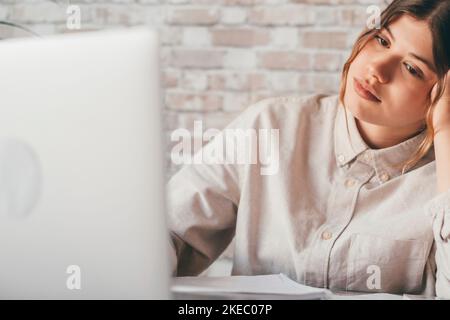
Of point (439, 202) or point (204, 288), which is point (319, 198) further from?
point (204, 288)

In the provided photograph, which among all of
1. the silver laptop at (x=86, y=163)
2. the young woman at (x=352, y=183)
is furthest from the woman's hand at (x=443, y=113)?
the silver laptop at (x=86, y=163)

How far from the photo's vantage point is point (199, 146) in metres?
1.80

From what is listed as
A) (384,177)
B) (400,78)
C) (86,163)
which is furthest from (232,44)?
Answer: (86,163)

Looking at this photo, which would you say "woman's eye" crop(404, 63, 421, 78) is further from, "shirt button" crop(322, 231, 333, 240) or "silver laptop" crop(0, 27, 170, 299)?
"silver laptop" crop(0, 27, 170, 299)

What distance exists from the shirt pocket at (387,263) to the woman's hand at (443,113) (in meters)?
0.29

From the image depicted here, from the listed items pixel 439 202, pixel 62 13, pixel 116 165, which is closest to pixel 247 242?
pixel 439 202

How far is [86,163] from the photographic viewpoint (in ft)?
2.42

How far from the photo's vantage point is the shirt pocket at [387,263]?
133cm

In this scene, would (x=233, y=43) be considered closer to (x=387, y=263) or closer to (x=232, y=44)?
(x=232, y=44)

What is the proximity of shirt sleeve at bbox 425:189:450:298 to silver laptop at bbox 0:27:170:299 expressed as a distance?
726 millimetres

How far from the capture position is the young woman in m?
1.36

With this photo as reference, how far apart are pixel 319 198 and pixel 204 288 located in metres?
0.58

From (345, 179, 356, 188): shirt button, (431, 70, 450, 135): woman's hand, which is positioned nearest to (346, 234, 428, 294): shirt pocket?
(345, 179, 356, 188): shirt button

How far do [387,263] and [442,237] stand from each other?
15cm
